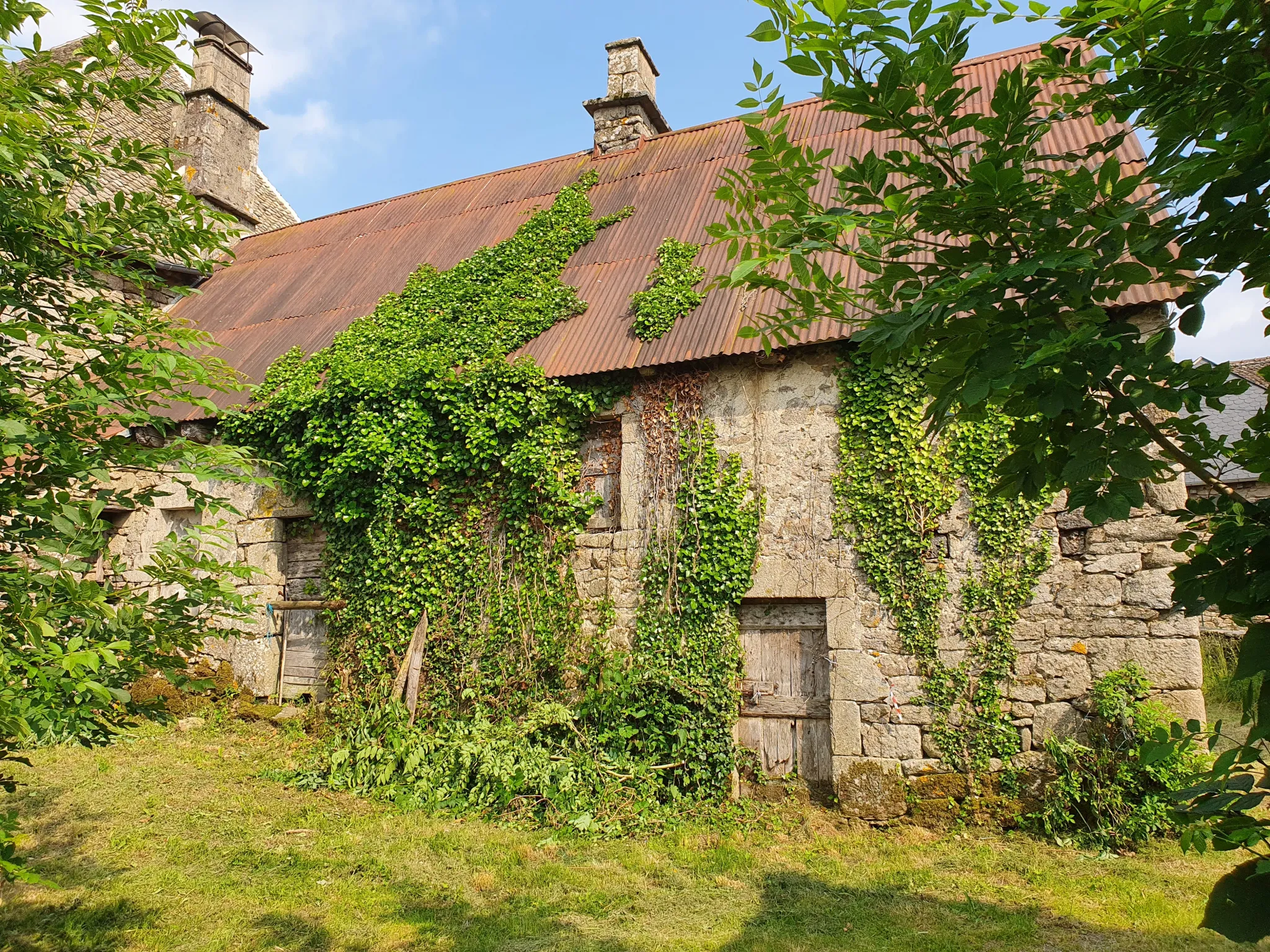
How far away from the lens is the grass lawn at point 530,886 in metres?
4.41

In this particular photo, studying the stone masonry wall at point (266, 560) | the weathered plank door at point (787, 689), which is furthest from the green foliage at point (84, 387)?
the stone masonry wall at point (266, 560)

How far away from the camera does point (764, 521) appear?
6.80 meters

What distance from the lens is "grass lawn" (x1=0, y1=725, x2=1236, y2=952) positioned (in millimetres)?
4410

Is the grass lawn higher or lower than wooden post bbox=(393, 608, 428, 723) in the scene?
lower

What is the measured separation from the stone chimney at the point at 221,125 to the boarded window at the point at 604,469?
9.30m

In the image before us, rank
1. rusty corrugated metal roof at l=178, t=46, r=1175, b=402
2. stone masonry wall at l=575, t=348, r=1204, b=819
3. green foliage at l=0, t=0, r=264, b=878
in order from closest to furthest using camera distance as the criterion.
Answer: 1. green foliage at l=0, t=0, r=264, b=878
2. stone masonry wall at l=575, t=348, r=1204, b=819
3. rusty corrugated metal roof at l=178, t=46, r=1175, b=402

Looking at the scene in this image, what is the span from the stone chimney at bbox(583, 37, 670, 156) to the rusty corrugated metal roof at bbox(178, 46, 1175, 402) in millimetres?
380

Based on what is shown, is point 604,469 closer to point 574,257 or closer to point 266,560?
point 574,257

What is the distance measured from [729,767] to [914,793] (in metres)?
1.37

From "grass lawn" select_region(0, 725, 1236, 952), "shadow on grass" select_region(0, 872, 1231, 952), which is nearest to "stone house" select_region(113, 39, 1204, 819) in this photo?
"grass lawn" select_region(0, 725, 1236, 952)

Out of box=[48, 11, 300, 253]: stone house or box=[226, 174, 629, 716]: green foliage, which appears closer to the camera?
box=[226, 174, 629, 716]: green foliage

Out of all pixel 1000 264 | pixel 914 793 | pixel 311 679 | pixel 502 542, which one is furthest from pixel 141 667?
pixel 311 679

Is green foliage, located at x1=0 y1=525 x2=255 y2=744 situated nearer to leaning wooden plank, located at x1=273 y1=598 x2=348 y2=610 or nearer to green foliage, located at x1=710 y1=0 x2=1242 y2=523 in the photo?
green foliage, located at x1=710 y1=0 x2=1242 y2=523

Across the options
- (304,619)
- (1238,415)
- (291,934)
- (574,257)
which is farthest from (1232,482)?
(291,934)
